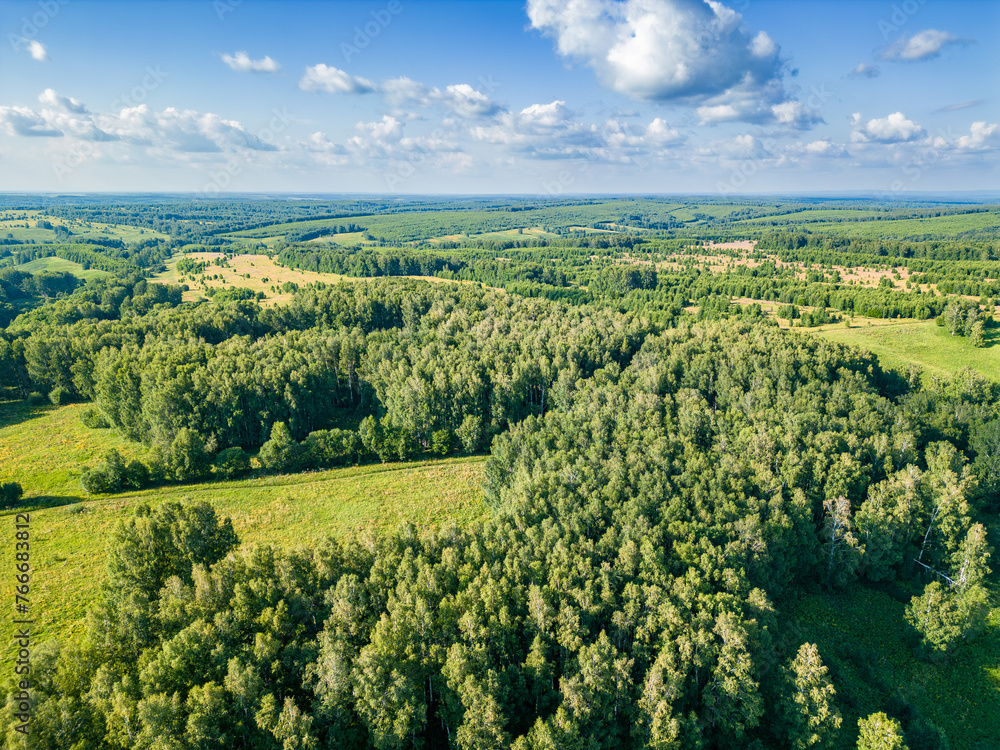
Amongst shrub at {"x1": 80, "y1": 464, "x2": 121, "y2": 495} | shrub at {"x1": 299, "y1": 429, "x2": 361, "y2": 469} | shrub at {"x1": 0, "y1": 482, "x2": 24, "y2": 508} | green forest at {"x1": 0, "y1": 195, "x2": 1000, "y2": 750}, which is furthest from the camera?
shrub at {"x1": 299, "y1": 429, "x2": 361, "y2": 469}

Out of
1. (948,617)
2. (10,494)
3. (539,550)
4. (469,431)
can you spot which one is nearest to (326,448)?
(469,431)

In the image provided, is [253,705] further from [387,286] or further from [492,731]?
[387,286]

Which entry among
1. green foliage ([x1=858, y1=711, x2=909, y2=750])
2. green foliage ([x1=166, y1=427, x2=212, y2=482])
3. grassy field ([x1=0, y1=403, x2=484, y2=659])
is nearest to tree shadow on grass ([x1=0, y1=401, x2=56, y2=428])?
grassy field ([x1=0, y1=403, x2=484, y2=659])

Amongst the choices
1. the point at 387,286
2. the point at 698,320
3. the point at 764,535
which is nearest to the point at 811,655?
the point at 764,535

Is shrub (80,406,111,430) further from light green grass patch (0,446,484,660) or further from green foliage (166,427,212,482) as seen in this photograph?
green foliage (166,427,212,482)

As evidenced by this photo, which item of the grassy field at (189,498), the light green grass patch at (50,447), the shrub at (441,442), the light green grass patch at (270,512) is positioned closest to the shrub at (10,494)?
the grassy field at (189,498)

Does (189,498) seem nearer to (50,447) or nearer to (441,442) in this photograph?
(50,447)

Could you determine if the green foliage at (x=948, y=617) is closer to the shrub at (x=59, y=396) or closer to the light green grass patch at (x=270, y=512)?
the light green grass patch at (x=270, y=512)

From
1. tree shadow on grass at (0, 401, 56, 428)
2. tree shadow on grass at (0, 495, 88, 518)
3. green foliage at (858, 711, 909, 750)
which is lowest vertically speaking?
tree shadow on grass at (0, 495, 88, 518)
